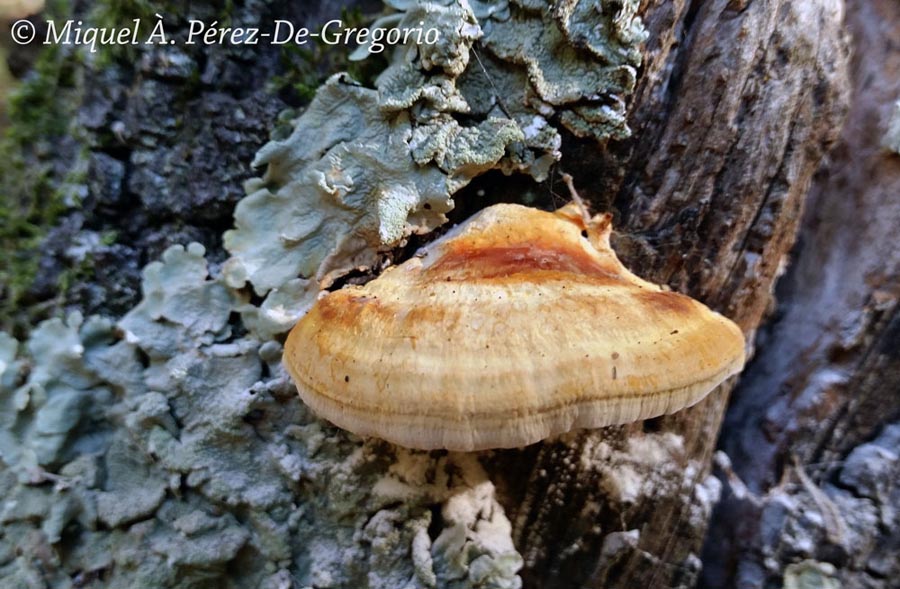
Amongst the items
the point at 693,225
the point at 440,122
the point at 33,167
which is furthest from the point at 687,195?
the point at 33,167

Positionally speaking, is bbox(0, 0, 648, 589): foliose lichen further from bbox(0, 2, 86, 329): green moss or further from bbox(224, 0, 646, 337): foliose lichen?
bbox(0, 2, 86, 329): green moss

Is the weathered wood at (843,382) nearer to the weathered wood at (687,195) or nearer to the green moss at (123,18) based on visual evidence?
the weathered wood at (687,195)

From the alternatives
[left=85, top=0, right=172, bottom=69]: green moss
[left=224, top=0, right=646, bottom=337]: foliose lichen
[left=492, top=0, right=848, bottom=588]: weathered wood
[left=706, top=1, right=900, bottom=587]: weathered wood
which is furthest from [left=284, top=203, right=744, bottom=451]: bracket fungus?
[left=85, top=0, right=172, bottom=69]: green moss

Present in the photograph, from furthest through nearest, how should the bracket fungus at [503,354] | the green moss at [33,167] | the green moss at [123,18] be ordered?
the green moss at [33,167], the green moss at [123,18], the bracket fungus at [503,354]

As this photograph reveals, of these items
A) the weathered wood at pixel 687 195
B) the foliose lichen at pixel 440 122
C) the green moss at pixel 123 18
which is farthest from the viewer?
the green moss at pixel 123 18

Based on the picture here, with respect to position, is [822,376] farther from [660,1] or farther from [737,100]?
[660,1]

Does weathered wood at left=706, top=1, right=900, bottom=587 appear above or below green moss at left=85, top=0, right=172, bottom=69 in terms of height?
below

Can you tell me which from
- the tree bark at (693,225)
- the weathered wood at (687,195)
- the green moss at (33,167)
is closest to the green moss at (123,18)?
the tree bark at (693,225)

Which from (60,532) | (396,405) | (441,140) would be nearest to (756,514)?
(396,405)
